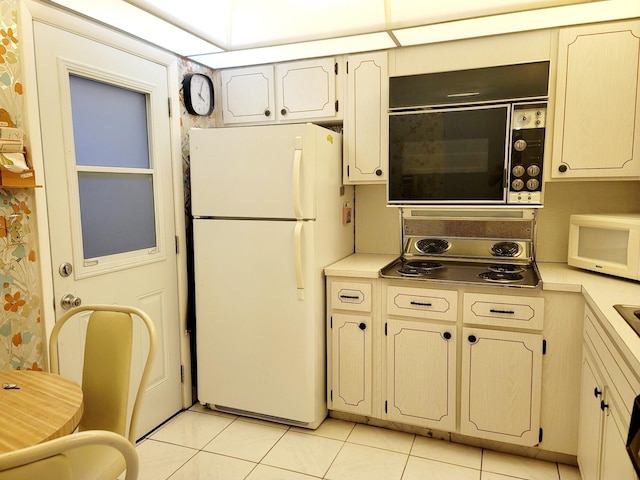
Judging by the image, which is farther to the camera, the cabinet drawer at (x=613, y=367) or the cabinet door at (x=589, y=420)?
the cabinet door at (x=589, y=420)

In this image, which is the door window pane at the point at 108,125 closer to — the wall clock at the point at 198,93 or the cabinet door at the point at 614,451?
the wall clock at the point at 198,93

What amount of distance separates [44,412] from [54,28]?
→ 62.7 inches

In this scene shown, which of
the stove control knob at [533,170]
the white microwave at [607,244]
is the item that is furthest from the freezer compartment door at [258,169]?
the white microwave at [607,244]

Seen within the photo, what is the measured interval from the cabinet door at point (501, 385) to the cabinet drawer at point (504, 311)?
5cm

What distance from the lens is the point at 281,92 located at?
2.84m

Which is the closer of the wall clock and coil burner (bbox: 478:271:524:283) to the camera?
coil burner (bbox: 478:271:524:283)

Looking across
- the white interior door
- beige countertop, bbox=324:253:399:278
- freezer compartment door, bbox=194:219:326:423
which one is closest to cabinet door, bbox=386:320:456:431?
beige countertop, bbox=324:253:399:278

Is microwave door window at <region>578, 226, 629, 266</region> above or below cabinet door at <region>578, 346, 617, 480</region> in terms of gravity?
above

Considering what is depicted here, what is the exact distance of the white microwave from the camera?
204 centimetres

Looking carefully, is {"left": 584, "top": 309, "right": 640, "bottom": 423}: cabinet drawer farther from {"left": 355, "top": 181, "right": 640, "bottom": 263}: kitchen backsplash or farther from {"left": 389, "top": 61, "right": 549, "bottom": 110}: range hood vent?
{"left": 389, "top": 61, "right": 549, "bottom": 110}: range hood vent

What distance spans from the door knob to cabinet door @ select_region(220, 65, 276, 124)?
4.88ft

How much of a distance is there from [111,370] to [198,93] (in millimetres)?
1793

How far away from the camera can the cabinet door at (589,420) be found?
1.71 metres

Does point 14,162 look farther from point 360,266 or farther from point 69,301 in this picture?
point 360,266
